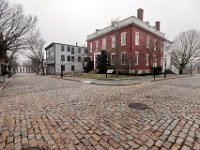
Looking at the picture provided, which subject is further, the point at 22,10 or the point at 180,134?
the point at 22,10

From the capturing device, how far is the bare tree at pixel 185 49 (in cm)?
2989

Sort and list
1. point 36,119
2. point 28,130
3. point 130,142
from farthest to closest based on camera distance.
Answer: point 36,119
point 28,130
point 130,142

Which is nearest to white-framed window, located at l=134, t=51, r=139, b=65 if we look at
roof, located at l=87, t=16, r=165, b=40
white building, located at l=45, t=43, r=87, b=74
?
roof, located at l=87, t=16, r=165, b=40

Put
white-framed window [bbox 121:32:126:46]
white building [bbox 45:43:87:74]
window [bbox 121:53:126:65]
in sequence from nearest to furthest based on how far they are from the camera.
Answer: window [bbox 121:53:126:65]
white-framed window [bbox 121:32:126:46]
white building [bbox 45:43:87:74]

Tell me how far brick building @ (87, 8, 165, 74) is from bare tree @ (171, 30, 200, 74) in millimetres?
8676

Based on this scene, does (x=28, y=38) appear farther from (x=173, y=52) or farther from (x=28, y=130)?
(x=173, y=52)

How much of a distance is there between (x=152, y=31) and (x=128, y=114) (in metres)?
23.9

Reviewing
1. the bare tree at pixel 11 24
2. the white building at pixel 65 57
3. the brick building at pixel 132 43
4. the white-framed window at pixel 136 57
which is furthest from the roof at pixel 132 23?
the bare tree at pixel 11 24

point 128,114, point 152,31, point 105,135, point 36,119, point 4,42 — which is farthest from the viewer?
point 152,31

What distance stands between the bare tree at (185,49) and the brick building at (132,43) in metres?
8.68

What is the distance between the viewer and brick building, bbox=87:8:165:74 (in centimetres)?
1895

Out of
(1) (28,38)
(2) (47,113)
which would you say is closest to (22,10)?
(1) (28,38)

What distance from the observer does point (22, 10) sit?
1268 centimetres

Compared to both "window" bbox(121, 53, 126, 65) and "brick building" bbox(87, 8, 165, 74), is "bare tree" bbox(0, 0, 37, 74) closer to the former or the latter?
"brick building" bbox(87, 8, 165, 74)
